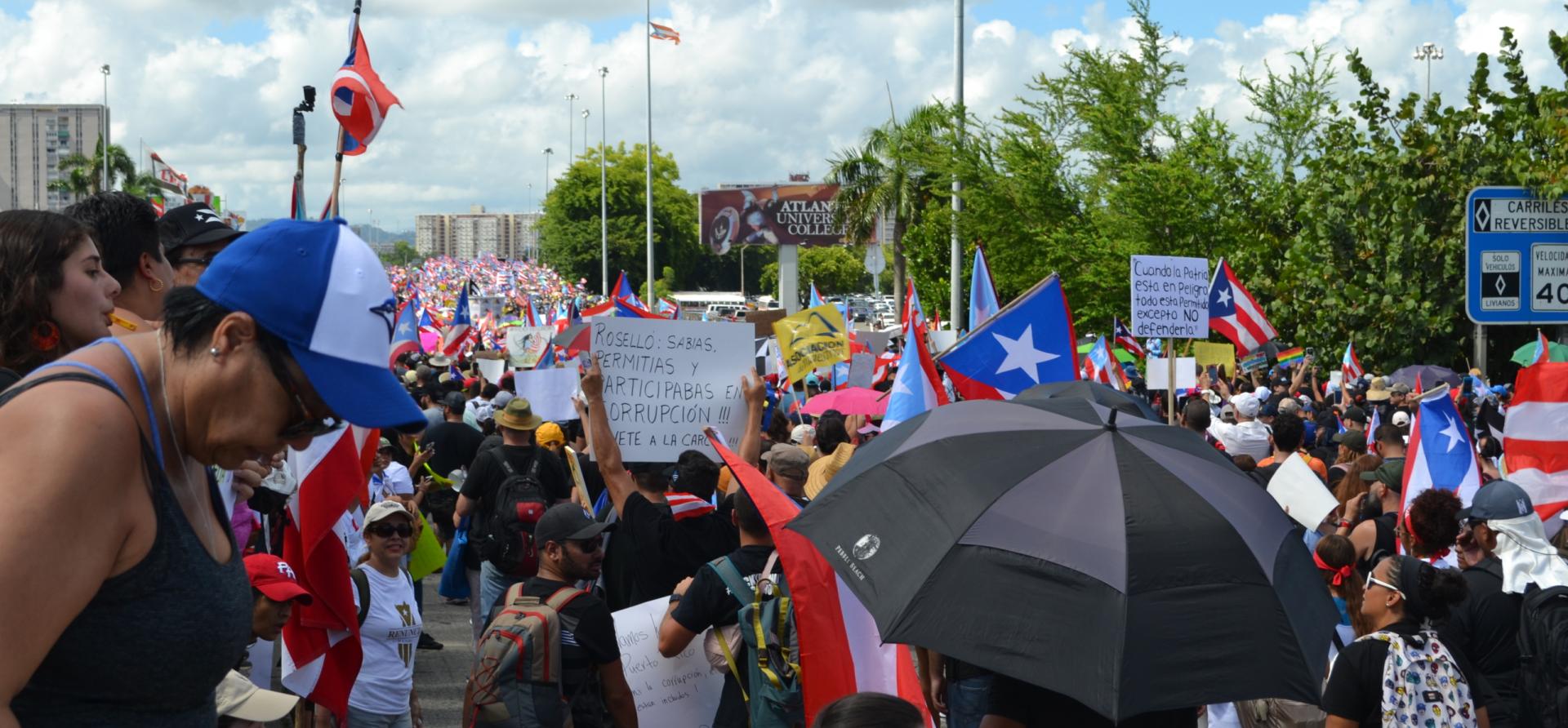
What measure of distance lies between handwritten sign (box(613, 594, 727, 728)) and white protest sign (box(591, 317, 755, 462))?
1.38 metres

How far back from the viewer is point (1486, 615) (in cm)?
535

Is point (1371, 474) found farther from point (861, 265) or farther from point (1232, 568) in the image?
point (861, 265)

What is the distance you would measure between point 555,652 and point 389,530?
5.11 ft

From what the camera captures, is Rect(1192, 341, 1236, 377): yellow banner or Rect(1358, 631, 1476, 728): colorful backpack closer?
Rect(1358, 631, 1476, 728): colorful backpack

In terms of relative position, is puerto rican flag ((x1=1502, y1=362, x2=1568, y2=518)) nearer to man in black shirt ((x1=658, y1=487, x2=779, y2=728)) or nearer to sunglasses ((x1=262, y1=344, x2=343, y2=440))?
man in black shirt ((x1=658, y1=487, x2=779, y2=728))

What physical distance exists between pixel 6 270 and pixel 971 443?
2434 millimetres

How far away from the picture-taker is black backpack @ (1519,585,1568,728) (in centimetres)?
493

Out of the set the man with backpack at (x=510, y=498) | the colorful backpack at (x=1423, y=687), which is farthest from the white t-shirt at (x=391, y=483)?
the colorful backpack at (x=1423, y=687)

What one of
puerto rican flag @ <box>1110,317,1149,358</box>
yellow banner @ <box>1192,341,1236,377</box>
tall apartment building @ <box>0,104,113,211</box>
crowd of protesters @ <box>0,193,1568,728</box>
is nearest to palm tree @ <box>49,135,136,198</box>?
tall apartment building @ <box>0,104,113,211</box>

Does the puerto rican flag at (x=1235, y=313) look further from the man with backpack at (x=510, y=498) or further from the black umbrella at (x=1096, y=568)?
the black umbrella at (x=1096, y=568)

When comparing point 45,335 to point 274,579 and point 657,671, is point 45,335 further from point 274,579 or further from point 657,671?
point 657,671

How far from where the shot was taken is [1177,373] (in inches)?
624

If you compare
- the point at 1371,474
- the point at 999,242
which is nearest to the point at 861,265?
the point at 999,242

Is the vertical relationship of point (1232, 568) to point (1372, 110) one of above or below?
below
